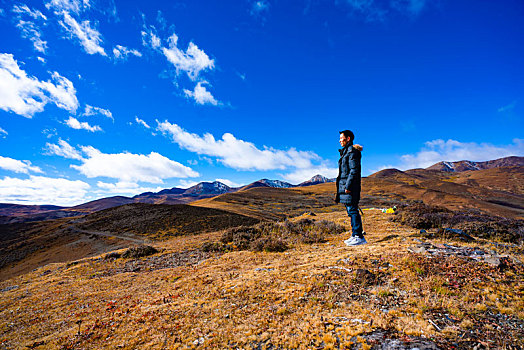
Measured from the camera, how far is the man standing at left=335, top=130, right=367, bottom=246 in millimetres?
8969

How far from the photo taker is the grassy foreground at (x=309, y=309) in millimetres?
4047

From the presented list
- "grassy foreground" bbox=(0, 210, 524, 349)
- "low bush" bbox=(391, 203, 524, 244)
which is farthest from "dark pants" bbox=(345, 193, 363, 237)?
"low bush" bbox=(391, 203, 524, 244)

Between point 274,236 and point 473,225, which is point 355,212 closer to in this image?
point 274,236

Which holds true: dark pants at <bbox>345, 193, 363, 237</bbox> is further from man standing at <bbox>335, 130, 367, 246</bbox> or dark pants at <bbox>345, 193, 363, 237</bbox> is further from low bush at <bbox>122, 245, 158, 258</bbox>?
low bush at <bbox>122, 245, 158, 258</bbox>

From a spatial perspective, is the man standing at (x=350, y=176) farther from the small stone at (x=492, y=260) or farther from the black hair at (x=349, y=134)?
the small stone at (x=492, y=260)

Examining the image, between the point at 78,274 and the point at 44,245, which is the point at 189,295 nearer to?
the point at 78,274

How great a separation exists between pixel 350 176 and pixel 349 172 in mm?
279

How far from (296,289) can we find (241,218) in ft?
163

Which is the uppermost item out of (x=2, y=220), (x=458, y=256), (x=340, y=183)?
(x=340, y=183)

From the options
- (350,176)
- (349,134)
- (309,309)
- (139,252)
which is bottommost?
(139,252)

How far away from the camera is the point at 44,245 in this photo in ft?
141

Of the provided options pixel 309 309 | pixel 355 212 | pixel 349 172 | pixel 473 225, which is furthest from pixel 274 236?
pixel 473 225

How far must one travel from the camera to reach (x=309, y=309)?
17.5ft

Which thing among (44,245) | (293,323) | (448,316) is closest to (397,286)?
(448,316)
